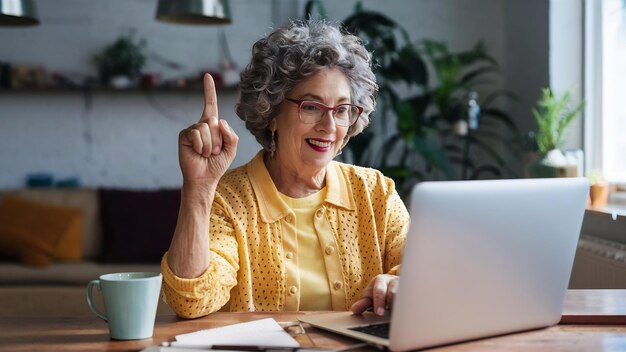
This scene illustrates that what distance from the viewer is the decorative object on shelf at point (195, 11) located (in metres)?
3.25

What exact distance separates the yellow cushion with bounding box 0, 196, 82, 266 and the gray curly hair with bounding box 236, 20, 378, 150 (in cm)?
261

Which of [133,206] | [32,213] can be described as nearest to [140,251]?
[133,206]

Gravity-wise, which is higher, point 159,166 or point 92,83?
point 92,83

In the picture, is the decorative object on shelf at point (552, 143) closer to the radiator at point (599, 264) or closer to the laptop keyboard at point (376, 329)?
the radiator at point (599, 264)

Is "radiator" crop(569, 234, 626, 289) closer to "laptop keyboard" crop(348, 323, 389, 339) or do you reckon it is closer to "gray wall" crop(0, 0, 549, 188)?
"laptop keyboard" crop(348, 323, 389, 339)

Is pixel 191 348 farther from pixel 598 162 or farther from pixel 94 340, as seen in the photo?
pixel 598 162

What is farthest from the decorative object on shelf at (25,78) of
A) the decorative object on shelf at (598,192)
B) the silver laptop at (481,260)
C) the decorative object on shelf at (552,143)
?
the silver laptop at (481,260)

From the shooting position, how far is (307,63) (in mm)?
1776

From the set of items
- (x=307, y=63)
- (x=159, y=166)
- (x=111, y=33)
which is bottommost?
(x=159, y=166)

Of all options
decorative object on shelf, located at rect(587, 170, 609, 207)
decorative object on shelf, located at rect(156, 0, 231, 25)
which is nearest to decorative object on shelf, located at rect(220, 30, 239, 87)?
decorative object on shelf, located at rect(156, 0, 231, 25)

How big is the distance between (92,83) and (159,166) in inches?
26.1

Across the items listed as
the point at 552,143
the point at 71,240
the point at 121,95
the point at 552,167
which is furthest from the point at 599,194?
the point at 121,95

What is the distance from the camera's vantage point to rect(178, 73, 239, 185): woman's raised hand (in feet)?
4.65

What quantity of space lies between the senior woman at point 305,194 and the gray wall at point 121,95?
2.96m
